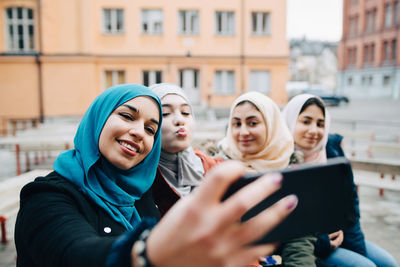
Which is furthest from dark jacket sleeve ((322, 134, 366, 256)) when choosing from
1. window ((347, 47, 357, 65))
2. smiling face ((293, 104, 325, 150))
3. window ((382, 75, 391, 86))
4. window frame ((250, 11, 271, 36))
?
window ((347, 47, 357, 65))

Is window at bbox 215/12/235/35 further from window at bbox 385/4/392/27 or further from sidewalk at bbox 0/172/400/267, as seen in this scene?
window at bbox 385/4/392/27

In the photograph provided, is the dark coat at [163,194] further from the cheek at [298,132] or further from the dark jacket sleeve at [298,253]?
the cheek at [298,132]

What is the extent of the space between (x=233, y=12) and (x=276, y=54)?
376 centimetres

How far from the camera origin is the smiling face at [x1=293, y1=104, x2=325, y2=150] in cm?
296

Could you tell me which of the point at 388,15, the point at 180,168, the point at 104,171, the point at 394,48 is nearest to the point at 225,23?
→ the point at 180,168

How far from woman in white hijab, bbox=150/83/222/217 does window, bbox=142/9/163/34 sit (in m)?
18.5

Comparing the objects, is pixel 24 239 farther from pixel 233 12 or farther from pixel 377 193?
pixel 233 12

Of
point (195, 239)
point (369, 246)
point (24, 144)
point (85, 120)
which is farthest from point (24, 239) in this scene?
point (24, 144)

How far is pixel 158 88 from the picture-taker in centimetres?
227

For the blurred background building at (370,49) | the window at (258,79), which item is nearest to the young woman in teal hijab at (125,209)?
the window at (258,79)

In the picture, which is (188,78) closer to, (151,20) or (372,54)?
(151,20)

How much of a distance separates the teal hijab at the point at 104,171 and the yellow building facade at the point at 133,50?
17.2 metres

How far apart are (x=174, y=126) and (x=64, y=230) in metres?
1.13

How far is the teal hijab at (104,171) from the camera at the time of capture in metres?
1.50
